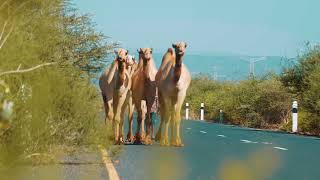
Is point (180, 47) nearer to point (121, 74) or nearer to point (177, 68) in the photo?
point (177, 68)

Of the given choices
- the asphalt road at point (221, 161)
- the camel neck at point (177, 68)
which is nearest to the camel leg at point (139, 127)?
the asphalt road at point (221, 161)

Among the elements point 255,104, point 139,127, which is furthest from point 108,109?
point 255,104

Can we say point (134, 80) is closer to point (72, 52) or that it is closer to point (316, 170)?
point (72, 52)

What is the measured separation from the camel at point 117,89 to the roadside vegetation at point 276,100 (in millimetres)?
13000

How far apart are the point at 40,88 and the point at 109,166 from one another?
395 centimetres

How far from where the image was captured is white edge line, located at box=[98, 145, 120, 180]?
11350mm

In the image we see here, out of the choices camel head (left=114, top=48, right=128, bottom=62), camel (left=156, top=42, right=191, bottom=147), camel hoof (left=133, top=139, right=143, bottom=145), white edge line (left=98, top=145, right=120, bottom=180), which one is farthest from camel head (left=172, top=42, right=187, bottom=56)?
white edge line (left=98, top=145, right=120, bottom=180)

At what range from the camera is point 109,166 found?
1275 cm

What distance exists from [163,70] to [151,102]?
120 centimetres

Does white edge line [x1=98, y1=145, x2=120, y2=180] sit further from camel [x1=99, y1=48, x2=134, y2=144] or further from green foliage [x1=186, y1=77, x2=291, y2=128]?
green foliage [x1=186, y1=77, x2=291, y2=128]

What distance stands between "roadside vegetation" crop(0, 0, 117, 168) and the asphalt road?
1.08 m

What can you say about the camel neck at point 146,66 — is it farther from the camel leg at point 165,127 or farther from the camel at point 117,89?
the camel leg at point 165,127

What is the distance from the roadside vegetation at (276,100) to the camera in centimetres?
3212

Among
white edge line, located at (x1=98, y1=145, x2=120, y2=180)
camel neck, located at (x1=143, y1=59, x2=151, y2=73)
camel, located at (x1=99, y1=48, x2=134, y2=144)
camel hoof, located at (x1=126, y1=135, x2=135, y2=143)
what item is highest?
camel neck, located at (x1=143, y1=59, x2=151, y2=73)
